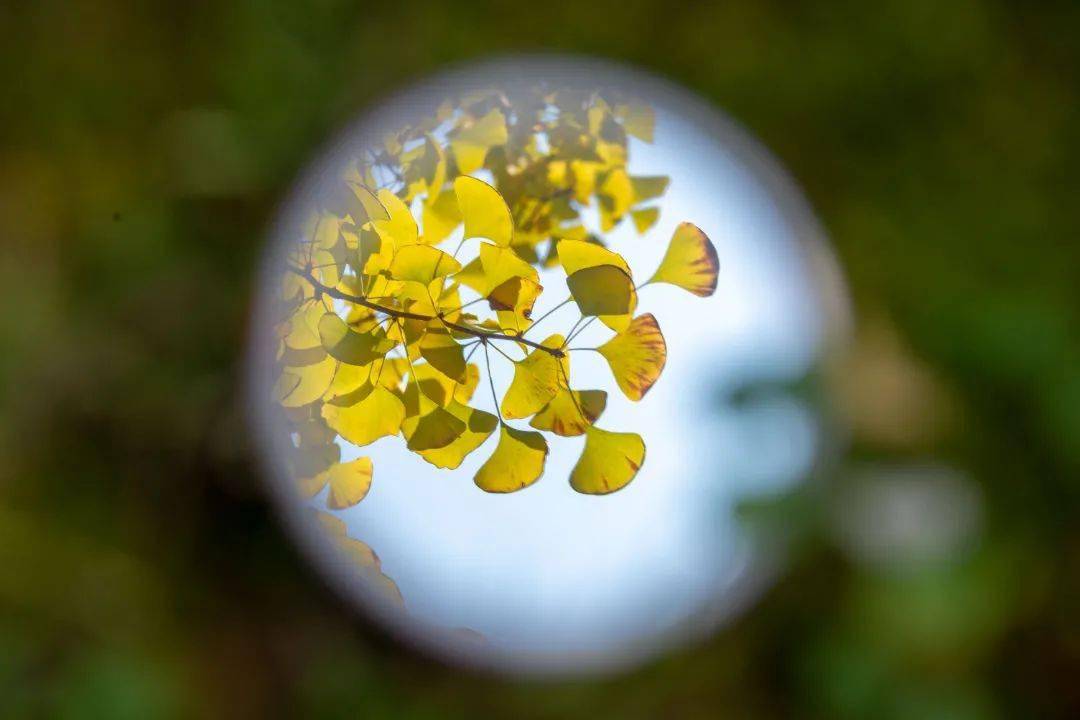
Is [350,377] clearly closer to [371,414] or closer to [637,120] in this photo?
[371,414]

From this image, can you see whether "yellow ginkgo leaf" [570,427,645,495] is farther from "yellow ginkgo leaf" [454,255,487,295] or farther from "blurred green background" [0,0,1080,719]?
"blurred green background" [0,0,1080,719]

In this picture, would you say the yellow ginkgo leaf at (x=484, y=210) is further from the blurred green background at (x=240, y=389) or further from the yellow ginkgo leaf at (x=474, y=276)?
the blurred green background at (x=240, y=389)

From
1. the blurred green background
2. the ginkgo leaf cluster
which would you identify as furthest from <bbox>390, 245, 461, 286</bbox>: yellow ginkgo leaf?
the blurred green background

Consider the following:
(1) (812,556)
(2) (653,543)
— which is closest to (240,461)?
(2) (653,543)

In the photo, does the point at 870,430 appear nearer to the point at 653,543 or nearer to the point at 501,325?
the point at 653,543

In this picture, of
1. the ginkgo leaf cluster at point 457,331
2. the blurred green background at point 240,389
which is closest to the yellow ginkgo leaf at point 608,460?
the ginkgo leaf cluster at point 457,331

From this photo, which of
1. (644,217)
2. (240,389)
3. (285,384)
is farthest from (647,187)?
(240,389)

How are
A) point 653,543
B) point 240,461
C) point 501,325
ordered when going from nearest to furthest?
1. point 501,325
2. point 653,543
3. point 240,461
